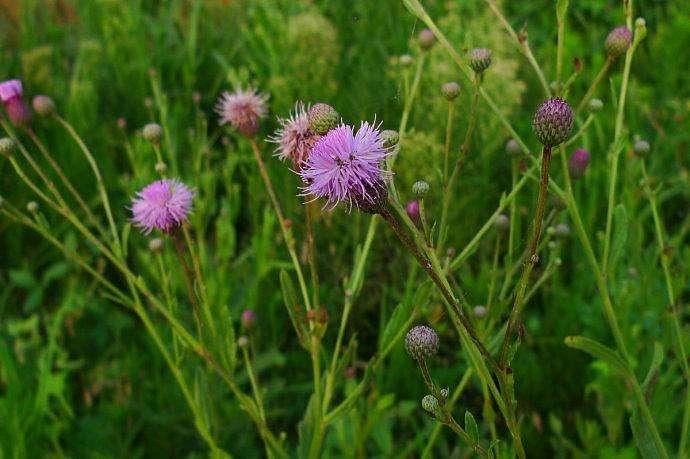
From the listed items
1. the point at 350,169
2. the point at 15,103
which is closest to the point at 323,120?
the point at 350,169

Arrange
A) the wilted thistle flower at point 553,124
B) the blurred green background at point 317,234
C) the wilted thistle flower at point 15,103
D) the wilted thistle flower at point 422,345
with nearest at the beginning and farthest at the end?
the wilted thistle flower at point 553,124
the wilted thistle flower at point 422,345
the wilted thistle flower at point 15,103
the blurred green background at point 317,234

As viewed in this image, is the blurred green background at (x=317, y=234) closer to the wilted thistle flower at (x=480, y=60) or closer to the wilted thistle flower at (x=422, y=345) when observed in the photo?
the wilted thistle flower at (x=480, y=60)

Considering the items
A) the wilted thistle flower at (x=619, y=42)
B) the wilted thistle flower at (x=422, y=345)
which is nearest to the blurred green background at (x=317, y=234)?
the wilted thistle flower at (x=619, y=42)

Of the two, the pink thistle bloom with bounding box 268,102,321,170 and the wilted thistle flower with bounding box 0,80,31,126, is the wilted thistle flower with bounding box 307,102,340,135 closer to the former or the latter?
the pink thistle bloom with bounding box 268,102,321,170

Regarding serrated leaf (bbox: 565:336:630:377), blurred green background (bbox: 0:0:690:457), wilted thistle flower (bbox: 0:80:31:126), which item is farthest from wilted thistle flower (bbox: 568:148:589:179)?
wilted thistle flower (bbox: 0:80:31:126)

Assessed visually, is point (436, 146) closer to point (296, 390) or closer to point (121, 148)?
point (296, 390)

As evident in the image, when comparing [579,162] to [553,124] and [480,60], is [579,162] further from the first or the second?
[553,124]
